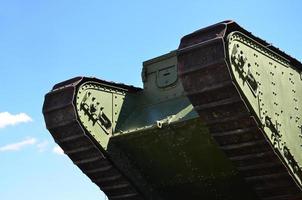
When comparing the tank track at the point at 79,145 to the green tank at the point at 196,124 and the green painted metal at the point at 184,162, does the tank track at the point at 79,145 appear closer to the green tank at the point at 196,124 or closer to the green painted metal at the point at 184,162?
the green tank at the point at 196,124

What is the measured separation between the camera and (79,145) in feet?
29.3

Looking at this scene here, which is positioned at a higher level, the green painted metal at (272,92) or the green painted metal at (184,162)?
the green painted metal at (272,92)

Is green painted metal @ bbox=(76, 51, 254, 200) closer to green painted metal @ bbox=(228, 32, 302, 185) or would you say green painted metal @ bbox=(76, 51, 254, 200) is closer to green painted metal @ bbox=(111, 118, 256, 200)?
green painted metal @ bbox=(111, 118, 256, 200)

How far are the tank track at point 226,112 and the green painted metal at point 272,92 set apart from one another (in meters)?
0.12

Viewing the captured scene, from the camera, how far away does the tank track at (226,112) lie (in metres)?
6.82

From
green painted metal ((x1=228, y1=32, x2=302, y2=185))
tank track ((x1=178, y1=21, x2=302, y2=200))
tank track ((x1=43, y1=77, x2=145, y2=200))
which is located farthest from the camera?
tank track ((x1=43, y1=77, x2=145, y2=200))

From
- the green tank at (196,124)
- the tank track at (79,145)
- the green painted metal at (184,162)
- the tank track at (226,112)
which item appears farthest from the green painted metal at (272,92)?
the tank track at (79,145)

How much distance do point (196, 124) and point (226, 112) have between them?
88 centimetres

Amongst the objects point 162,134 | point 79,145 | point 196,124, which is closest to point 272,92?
point 196,124

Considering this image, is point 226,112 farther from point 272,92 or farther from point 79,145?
point 79,145

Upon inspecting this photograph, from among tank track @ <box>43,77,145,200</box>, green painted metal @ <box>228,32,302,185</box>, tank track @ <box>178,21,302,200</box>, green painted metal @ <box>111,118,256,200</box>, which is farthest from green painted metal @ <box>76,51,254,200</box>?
green painted metal @ <box>228,32,302,185</box>

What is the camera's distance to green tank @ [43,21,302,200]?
22.9 ft

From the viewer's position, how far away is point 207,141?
8.05 metres

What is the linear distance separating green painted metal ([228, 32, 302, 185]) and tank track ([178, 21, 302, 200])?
0.12m
